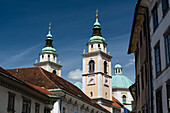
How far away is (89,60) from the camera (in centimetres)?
7194

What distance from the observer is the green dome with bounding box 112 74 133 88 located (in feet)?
312

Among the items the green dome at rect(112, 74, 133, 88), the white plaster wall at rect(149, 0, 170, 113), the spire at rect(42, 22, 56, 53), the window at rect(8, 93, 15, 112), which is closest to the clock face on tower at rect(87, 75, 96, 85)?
the spire at rect(42, 22, 56, 53)

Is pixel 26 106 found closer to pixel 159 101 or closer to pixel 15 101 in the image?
pixel 15 101

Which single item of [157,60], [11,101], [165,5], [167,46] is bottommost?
[11,101]

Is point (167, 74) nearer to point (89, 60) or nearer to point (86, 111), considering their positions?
Result: point (86, 111)

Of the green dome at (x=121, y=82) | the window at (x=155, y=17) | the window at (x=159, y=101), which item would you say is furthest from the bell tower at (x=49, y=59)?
the window at (x=159, y=101)

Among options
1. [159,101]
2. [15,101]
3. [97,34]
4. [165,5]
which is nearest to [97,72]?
[97,34]

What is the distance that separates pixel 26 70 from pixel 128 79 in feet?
196

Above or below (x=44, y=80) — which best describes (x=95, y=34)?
above

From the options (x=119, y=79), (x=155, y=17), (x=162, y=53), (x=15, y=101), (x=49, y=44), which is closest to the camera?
(x=162, y=53)

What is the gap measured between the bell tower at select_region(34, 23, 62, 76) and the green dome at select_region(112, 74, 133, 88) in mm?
19330

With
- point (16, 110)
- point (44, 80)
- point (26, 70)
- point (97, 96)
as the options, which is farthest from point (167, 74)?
point (97, 96)

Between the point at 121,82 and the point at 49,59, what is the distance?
2531 cm

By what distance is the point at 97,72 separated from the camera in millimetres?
69562
